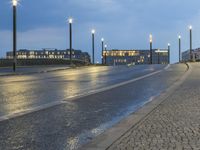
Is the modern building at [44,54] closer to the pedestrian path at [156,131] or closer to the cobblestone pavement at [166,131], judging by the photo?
the cobblestone pavement at [166,131]

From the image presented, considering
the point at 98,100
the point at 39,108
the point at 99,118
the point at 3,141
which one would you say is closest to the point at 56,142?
the point at 3,141

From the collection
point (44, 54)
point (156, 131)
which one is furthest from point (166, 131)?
point (44, 54)

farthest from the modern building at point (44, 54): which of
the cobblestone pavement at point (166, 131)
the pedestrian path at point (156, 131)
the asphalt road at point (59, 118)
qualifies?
the pedestrian path at point (156, 131)

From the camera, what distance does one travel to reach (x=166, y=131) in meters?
9.38

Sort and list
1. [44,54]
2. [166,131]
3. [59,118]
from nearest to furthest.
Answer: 1. [166,131]
2. [59,118]
3. [44,54]

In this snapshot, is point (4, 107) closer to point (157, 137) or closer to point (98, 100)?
point (98, 100)

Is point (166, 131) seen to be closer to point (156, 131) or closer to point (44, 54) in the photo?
point (156, 131)

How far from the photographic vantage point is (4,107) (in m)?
14.0

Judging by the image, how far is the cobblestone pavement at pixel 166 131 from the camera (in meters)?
8.00

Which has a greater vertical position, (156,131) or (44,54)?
(44,54)

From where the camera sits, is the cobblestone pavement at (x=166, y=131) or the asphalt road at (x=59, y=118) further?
the asphalt road at (x=59, y=118)

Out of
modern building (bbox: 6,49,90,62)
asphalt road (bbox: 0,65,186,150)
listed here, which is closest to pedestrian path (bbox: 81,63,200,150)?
asphalt road (bbox: 0,65,186,150)

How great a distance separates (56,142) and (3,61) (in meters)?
52.3

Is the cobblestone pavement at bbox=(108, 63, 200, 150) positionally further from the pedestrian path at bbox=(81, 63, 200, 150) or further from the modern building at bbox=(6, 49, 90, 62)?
the modern building at bbox=(6, 49, 90, 62)
